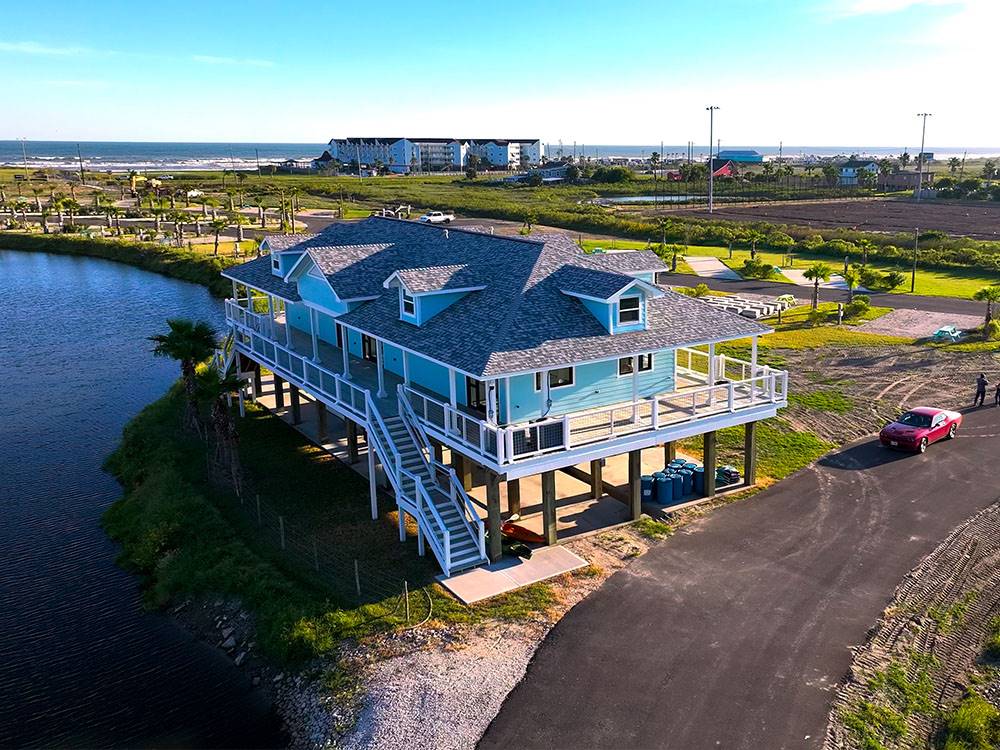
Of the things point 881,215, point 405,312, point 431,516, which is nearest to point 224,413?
point 405,312

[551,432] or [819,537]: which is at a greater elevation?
[551,432]

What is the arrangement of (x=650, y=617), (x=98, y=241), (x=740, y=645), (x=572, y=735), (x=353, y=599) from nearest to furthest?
(x=572, y=735) → (x=740, y=645) → (x=650, y=617) → (x=353, y=599) → (x=98, y=241)

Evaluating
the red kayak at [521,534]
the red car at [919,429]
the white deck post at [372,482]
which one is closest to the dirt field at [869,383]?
the red car at [919,429]

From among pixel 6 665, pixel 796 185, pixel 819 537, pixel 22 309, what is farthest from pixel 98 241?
pixel 796 185

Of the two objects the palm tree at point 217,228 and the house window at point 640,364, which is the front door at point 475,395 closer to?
the house window at point 640,364

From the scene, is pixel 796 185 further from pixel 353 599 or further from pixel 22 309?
pixel 353 599

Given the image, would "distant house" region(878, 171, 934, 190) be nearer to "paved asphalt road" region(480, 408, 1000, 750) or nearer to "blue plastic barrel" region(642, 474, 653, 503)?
"paved asphalt road" region(480, 408, 1000, 750)
